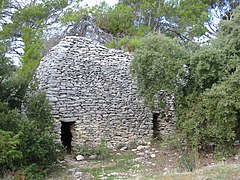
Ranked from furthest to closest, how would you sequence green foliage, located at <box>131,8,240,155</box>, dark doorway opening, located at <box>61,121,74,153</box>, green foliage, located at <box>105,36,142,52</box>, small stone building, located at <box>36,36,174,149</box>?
green foliage, located at <box>105,36,142,52</box>
dark doorway opening, located at <box>61,121,74,153</box>
small stone building, located at <box>36,36,174,149</box>
green foliage, located at <box>131,8,240,155</box>

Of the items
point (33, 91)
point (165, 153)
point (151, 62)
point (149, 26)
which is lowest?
point (165, 153)

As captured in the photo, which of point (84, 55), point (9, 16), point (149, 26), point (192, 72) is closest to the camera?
point (192, 72)

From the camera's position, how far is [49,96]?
443 inches

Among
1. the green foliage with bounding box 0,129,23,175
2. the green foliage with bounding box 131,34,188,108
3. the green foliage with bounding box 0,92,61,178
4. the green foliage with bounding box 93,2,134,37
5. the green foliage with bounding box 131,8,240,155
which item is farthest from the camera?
the green foliage with bounding box 93,2,134,37

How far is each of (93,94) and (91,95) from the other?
0.09m

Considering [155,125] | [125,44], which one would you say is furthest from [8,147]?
[125,44]

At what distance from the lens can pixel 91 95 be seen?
1186 centimetres

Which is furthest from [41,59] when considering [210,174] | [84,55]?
[210,174]

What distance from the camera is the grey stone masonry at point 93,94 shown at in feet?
37.6

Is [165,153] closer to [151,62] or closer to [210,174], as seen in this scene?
[151,62]

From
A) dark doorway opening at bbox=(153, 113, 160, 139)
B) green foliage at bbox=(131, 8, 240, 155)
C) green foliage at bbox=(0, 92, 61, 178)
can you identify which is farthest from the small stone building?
green foliage at bbox=(0, 92, 61, 178)

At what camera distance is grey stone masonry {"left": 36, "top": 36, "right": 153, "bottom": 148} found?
11469 millimetres

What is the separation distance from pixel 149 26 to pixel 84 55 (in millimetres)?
8686

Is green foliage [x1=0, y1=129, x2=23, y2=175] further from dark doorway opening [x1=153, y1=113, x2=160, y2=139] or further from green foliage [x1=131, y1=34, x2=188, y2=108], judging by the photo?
dark doorway opening [x1=153, y1=113, x2=160, y2=139]
